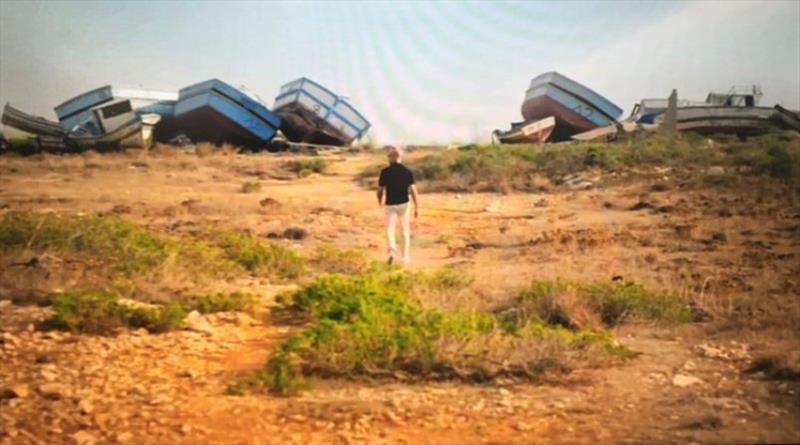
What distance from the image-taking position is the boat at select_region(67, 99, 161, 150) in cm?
3134

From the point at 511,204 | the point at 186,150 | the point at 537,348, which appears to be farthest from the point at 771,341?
the point at 186,150

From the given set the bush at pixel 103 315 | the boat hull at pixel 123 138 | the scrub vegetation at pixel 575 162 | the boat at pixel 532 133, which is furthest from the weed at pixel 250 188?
the boat at pixel 532 133

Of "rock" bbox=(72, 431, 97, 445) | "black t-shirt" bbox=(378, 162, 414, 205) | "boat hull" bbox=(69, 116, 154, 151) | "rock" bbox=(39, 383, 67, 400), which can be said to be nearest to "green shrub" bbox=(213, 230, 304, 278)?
"black t-shirt" bbox=(378, 162, 414, 205)

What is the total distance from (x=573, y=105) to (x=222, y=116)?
1496 centimetres

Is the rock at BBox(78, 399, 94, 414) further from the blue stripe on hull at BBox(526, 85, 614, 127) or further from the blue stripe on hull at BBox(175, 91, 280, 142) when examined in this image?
the blue stripe on hull at BBox(526, 85, 614, 127)

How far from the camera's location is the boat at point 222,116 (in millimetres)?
33125

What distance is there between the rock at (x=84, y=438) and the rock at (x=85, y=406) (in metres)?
0.30

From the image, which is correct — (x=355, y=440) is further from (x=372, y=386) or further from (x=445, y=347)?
(x=445, y=347)

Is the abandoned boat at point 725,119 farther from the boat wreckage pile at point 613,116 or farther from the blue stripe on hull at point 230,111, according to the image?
the blue stripe on hull at point 230,111

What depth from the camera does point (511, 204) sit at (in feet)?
59.4

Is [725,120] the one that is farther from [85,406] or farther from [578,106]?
[85,406]

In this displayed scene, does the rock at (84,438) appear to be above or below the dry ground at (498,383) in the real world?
below

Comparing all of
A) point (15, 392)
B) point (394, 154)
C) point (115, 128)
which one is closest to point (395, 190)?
point (394, 154)

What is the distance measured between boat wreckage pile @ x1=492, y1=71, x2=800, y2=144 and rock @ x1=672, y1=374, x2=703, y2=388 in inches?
1069
